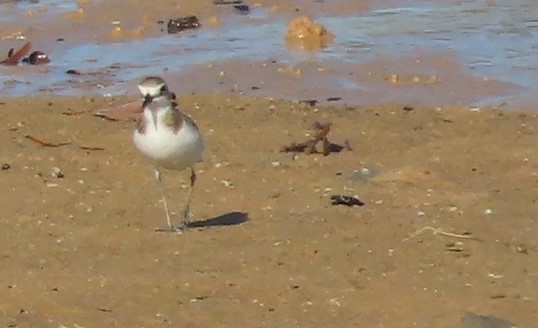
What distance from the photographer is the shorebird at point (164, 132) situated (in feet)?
22.0

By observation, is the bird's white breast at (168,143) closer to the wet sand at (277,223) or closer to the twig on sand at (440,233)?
the wet sand at (277,223)

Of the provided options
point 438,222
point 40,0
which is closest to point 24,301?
Answer: point 438,222

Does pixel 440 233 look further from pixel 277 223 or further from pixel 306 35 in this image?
Result: pixel 306 35

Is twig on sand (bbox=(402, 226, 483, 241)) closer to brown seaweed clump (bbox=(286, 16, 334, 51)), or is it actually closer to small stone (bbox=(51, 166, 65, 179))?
small stone (bbox=(51, 166, 65, 179))

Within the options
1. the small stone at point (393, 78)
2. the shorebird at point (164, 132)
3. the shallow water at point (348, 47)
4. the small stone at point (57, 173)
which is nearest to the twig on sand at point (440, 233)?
the shorebird at point (164, 132)

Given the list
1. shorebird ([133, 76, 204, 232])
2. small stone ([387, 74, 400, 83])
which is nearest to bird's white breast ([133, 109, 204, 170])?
shorebird ([133, 76, 204, 232])

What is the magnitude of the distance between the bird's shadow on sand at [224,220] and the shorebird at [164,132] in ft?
0.59

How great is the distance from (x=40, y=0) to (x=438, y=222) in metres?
8.86

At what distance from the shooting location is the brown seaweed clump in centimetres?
1231

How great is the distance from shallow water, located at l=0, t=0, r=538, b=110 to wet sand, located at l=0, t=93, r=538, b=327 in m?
1.33

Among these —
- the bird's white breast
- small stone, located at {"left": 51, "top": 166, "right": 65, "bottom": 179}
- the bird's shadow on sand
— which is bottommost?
small stone, located at {"left": 51, "top": 166, "right": 65, "bottom": 179}

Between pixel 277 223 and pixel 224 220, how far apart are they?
0.32 m

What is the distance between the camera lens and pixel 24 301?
5.58 metres

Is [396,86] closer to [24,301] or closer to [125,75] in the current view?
[125,75]
